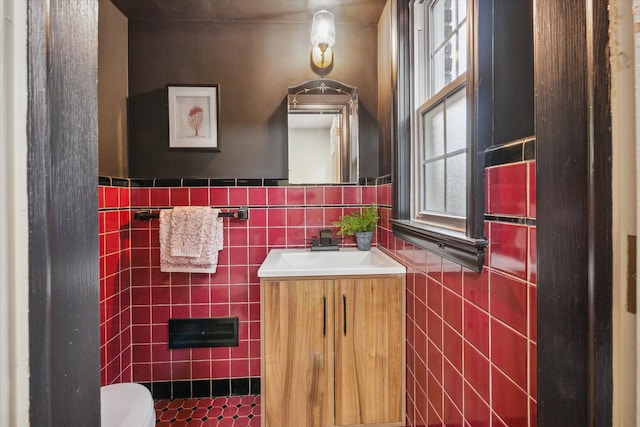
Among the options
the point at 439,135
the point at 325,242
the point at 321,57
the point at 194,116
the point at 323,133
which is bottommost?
the point at 325,242

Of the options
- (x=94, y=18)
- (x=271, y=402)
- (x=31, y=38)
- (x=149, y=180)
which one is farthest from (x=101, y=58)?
(x=271, y=402)

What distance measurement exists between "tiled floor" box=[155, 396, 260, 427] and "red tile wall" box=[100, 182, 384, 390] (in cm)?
13

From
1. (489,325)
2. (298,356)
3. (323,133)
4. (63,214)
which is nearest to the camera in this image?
(63,214)

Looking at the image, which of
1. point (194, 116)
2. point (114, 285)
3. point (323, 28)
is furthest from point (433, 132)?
point (114, 285)

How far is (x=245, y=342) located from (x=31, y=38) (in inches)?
72.8

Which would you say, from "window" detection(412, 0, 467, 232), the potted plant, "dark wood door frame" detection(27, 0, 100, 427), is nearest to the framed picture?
the potted plant

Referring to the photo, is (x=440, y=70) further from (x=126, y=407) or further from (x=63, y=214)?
(x=126, y=407)

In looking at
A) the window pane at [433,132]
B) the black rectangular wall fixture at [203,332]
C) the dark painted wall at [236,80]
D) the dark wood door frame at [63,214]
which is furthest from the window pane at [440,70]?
the black rectangular wall fixture at [203,332]

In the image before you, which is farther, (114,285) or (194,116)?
(194,116)

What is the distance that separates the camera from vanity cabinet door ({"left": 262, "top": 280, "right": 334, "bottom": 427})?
1373 mm

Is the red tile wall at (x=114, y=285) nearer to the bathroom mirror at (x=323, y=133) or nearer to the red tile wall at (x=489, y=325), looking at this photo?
the bathroom mirror at (x=323, y=133)

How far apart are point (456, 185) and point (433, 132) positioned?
0.31 m

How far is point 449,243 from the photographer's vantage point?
95 centimetres

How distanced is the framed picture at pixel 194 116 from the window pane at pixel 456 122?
135 cm
